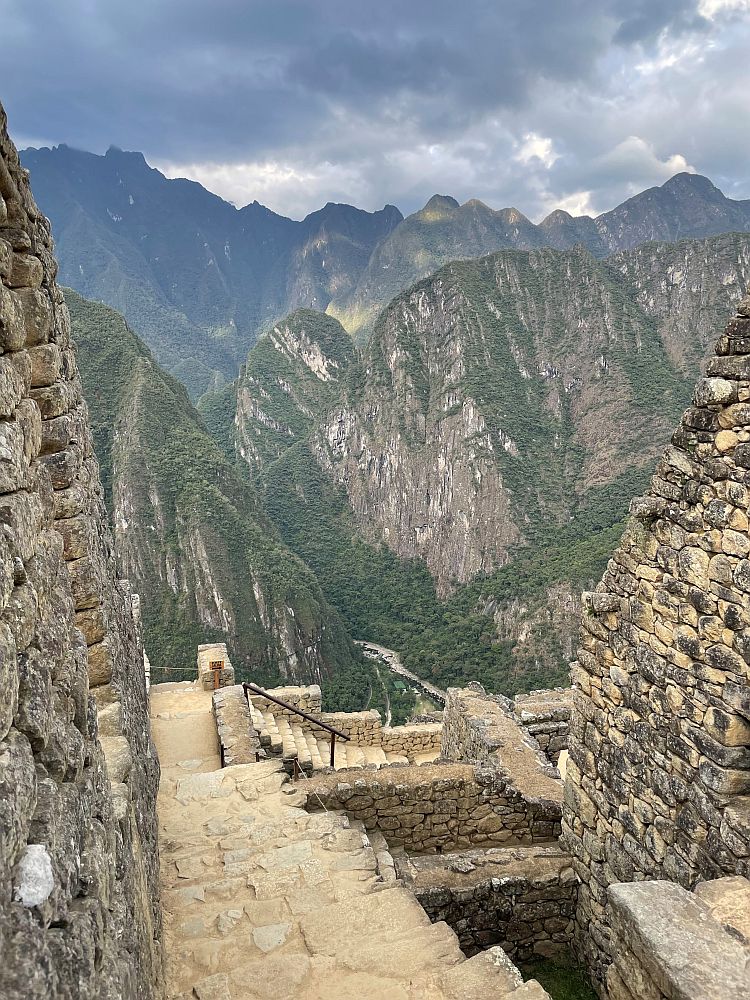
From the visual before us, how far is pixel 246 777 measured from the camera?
7.03 metres

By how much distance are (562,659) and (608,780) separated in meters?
70.0

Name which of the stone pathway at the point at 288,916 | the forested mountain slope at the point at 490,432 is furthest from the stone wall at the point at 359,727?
the forested mountain slope at the point at 490,432

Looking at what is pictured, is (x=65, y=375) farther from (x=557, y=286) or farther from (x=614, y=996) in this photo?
(x=557, y=286)

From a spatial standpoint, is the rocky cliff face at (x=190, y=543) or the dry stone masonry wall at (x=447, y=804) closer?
the dry stone masonry wall at (x=447, y=804)

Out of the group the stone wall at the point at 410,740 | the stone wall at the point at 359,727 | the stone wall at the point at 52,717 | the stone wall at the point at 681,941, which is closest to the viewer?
the stone wall at the point at 52,717

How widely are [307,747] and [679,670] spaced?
847 cm

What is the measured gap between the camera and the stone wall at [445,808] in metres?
6.78

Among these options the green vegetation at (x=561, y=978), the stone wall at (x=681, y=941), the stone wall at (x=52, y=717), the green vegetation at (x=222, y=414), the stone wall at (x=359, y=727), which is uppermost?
the green vegetation at (x=222, y=414)

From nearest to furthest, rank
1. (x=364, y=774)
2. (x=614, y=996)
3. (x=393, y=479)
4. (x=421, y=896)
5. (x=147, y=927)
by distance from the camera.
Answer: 1. (x=147, y=927)
2. (x=614, y=996)
3. (x=421, y=896)
4. (x=364, y=774)
5. (x=393, y=479)

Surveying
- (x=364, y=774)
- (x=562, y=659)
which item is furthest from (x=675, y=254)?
(x=364, y=774)

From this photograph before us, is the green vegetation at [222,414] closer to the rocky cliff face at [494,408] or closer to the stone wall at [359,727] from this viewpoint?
the rocky cliff face at [494,408]

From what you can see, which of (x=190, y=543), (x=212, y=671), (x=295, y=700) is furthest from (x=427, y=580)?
(x=212, y=671)

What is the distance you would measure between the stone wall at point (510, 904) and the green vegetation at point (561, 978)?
8 centimetres

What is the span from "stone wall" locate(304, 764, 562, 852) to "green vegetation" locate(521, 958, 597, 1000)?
57.9 inches
